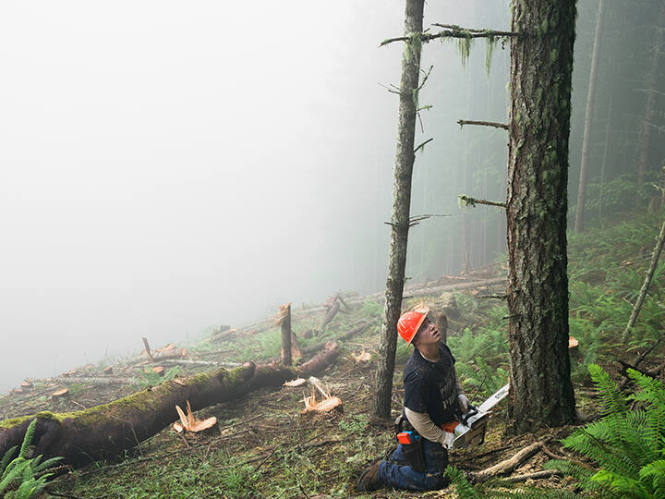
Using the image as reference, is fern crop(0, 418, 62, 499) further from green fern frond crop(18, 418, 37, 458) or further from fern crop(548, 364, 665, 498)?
fern crop(548, 364, 665, 498)

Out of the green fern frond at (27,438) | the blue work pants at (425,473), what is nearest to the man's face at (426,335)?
the blue work pants at (425,473)

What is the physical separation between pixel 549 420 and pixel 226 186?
422 ft

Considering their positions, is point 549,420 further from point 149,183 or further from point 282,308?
point 149,183

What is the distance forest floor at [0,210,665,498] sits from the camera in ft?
12.2

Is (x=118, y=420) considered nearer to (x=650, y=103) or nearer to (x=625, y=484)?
(x=625, y=484)

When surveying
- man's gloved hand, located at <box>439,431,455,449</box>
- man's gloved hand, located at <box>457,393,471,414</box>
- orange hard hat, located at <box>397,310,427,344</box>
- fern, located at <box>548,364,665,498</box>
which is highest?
orange hard hat, located at <box>397,310,427,344</box>

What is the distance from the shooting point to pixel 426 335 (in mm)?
3383

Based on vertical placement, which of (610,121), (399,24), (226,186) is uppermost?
(399,24)

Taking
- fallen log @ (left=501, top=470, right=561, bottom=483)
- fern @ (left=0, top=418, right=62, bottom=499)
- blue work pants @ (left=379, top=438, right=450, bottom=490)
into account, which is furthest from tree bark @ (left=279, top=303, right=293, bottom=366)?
fallen log @ (left=501, top=470, right=561, bottom=483)

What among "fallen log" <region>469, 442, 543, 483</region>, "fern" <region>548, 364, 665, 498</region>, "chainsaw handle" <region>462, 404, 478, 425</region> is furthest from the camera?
"chainsaw handle" <region>462, 404, 478, 425</region>

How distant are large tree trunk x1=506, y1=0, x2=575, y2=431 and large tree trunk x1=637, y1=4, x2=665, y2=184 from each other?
1893cm

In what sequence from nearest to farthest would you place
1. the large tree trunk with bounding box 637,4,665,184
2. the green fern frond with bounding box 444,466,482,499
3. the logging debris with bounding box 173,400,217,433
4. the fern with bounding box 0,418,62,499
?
the green fern frond with bounding box 444,466,482,499 < the fern with bounding box 0,418,62,499 < the logging debris with bounding box 173,400,217,433 < the large tree trunk with bounding box 637,4,665,184

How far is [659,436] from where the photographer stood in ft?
6.91

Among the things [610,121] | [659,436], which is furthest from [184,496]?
[610,121]
